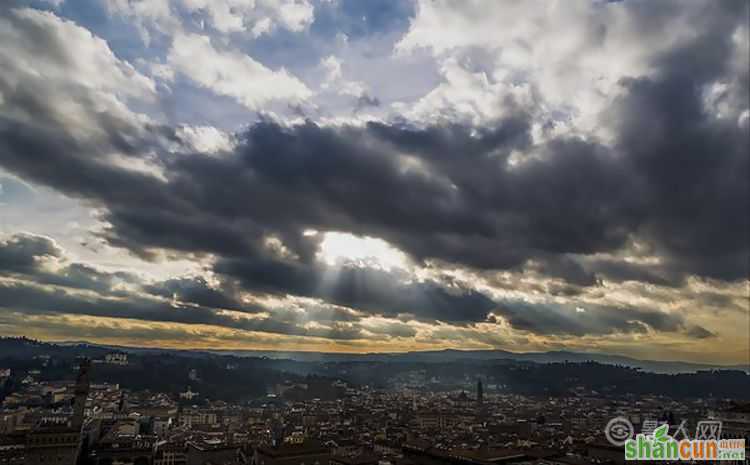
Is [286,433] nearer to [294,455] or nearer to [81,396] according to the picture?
[294,455]

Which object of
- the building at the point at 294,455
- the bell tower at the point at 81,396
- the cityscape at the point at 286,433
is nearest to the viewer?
the building at the point at 294,455

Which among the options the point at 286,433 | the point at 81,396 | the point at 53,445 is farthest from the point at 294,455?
the point at 286,433

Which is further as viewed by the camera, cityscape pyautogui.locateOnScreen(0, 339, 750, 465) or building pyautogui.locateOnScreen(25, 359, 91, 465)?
cityscape pyautogui.locateOnScreen(0, 339, 750, 465)

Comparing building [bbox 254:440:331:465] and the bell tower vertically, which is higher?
the bell tower

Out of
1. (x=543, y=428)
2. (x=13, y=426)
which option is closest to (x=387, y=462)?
(x=543, y=428)

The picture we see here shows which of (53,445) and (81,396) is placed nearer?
(53,445)

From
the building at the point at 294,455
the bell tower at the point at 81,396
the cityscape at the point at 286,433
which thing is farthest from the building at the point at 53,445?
the building at the point at 294,455

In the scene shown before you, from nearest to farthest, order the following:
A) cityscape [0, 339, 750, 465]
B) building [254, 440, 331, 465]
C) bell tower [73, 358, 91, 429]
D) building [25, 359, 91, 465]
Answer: building [25, 359, 91, 465] → building [254, 440, 331, 465] → cityscape [0, 339, 750, 465] → bell tower [73, 358, 91, 429]

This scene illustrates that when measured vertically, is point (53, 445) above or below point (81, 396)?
below

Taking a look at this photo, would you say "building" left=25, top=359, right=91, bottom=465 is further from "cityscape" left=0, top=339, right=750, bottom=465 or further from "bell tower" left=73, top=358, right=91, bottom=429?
"bell tower" left=73, top=358, right=91, bottom=429

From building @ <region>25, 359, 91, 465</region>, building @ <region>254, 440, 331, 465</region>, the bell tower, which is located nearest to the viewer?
building @ <region>25, 359, 91, 465</region>

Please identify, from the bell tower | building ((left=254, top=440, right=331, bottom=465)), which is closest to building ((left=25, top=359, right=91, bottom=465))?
the bell tower

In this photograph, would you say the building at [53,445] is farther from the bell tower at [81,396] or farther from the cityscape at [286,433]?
→ the bell tower at [81,396]
